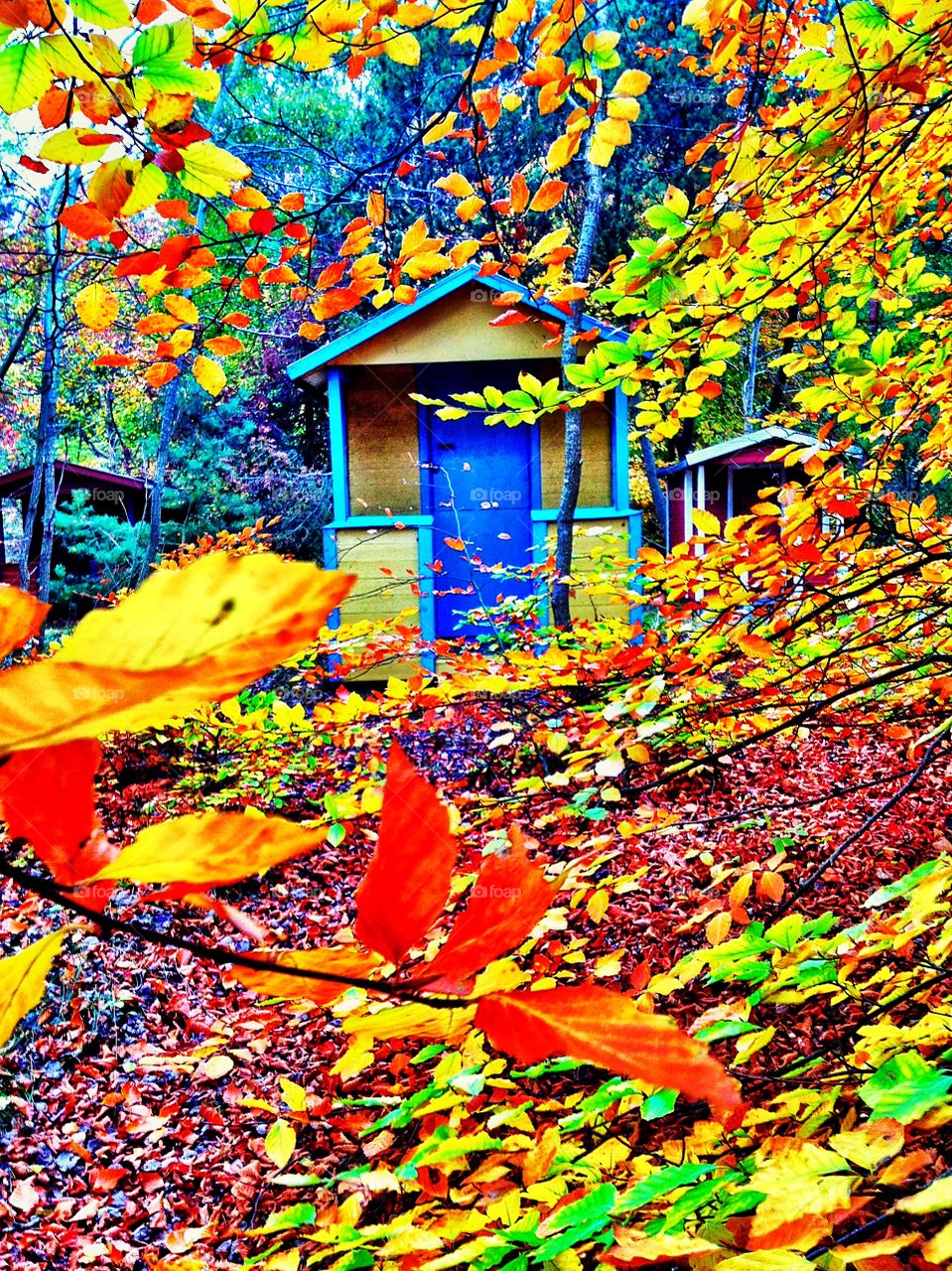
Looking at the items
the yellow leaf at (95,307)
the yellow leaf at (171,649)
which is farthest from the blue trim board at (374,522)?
the yellow leaf at (171,649)

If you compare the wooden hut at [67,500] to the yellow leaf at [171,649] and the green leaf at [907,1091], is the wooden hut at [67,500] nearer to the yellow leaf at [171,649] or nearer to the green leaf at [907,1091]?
the green leaf at [907,1091]

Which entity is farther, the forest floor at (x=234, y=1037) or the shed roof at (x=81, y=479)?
the shed roof at (x=81, y=479)

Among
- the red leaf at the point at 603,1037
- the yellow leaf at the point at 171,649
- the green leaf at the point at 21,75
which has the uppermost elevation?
the green leaf at the point at 21,75

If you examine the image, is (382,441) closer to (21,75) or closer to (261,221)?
(261,221)

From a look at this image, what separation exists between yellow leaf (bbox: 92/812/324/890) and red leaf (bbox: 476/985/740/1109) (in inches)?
3.4

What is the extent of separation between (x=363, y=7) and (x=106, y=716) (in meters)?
1.67

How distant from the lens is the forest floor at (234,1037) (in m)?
2.04

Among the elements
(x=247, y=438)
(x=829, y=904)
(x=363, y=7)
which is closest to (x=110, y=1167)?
Result: (x=829, y=904)

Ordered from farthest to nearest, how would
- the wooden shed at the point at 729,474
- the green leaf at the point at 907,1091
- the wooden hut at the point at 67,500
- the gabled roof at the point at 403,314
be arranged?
1. the wooden shed at the point at 729,474
2. the wooden hut at the point at 67,500
3. the gabled roof at the point at 403,314
4. the green leaf at the point at 907,1091

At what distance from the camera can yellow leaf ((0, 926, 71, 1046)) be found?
0.22 m

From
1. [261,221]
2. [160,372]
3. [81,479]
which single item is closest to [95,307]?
[160,372]

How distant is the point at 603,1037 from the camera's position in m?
0.24

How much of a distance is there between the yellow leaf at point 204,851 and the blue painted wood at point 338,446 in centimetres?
756

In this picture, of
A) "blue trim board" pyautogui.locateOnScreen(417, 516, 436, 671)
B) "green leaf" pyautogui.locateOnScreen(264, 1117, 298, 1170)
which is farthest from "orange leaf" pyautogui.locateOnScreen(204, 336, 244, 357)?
"blue trim board" pyautogui.locateOnScreen(417, 516, 436, 671)
